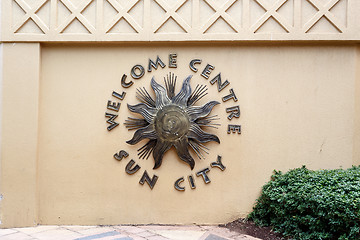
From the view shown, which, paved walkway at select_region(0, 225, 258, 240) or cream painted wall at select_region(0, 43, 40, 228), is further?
cream painted wall at select_region(0, 43, 40, 228)

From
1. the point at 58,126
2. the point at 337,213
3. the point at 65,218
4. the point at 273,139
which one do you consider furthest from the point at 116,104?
the point at 337,213

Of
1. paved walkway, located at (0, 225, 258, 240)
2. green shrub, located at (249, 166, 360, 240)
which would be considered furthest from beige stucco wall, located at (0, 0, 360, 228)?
green shrub, located at (249, 166, 360, 240)

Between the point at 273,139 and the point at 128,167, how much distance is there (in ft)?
6.66

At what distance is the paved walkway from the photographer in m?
4.98

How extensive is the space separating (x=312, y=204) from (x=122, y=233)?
240 centimetres

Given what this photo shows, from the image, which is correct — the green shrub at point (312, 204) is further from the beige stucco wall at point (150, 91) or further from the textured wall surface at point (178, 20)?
the textured wall surface at point (178, 20)

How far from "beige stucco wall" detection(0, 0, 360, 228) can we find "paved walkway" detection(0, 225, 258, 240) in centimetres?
14

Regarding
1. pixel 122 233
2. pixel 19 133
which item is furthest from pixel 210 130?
pixel 19 133

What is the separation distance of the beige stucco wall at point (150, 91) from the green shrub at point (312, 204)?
0.26 m

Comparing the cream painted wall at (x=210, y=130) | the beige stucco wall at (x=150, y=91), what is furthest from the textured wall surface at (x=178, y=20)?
the cream painted wall at (x=210, y=130)

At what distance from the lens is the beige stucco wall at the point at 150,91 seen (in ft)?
17.6

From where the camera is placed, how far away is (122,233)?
16.9ft

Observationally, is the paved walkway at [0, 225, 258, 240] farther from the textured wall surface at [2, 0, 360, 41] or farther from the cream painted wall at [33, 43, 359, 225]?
the textured wall surface at [2, 0, 360, 41]

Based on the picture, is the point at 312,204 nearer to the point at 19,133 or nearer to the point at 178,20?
the point at 178,20
